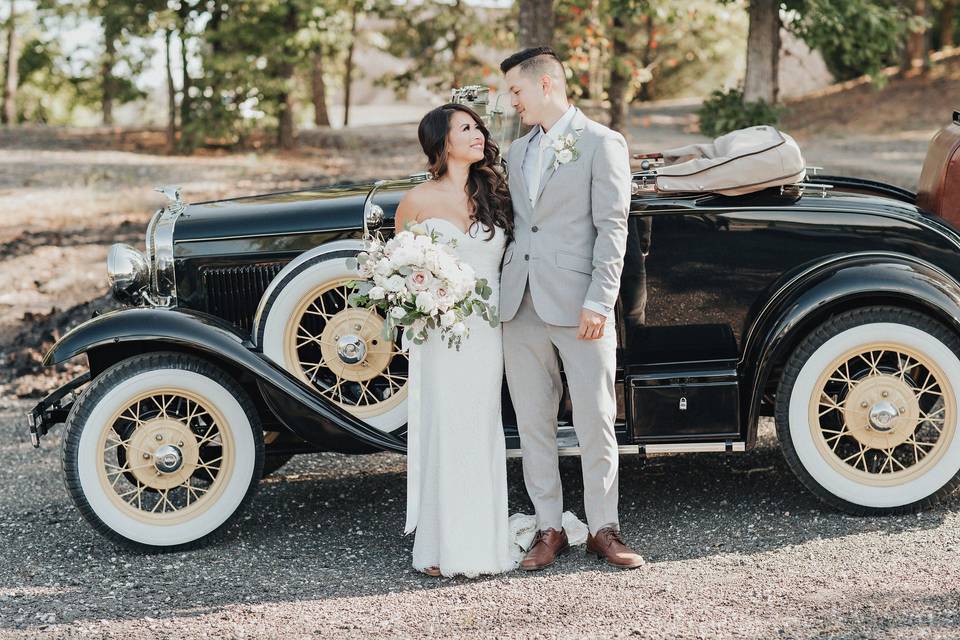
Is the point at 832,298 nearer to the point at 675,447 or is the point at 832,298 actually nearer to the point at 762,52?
the point at 675,447

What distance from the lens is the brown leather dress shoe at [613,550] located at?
395 cm

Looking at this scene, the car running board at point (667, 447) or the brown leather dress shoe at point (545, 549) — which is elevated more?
the car running board at point (667, 447)

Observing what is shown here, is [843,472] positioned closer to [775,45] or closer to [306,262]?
[306,262]

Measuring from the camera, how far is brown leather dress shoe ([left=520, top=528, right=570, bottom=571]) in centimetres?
399

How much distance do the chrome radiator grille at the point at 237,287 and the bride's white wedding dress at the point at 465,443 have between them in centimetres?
102

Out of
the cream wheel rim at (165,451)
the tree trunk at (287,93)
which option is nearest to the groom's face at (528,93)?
the cream wheel rim at (165,451)

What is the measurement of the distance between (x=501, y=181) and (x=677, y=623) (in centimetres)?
176

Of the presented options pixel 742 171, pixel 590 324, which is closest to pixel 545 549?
pixel 590 324

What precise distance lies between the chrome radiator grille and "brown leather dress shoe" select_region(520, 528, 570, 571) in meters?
1.66

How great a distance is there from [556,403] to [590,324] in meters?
0.48

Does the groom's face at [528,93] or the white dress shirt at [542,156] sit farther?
the groom's face at [528,93]

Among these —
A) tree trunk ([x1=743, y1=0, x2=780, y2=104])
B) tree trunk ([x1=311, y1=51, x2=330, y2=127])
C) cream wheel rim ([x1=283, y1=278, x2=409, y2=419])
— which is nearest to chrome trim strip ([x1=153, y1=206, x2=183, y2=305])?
cream wheel rim ([x1=283, y1=278, x2=409, y2=419])

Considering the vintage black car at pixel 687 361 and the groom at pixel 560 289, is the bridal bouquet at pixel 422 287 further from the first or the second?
the vintage black car at pixel 687 361

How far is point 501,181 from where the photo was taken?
159 inches
